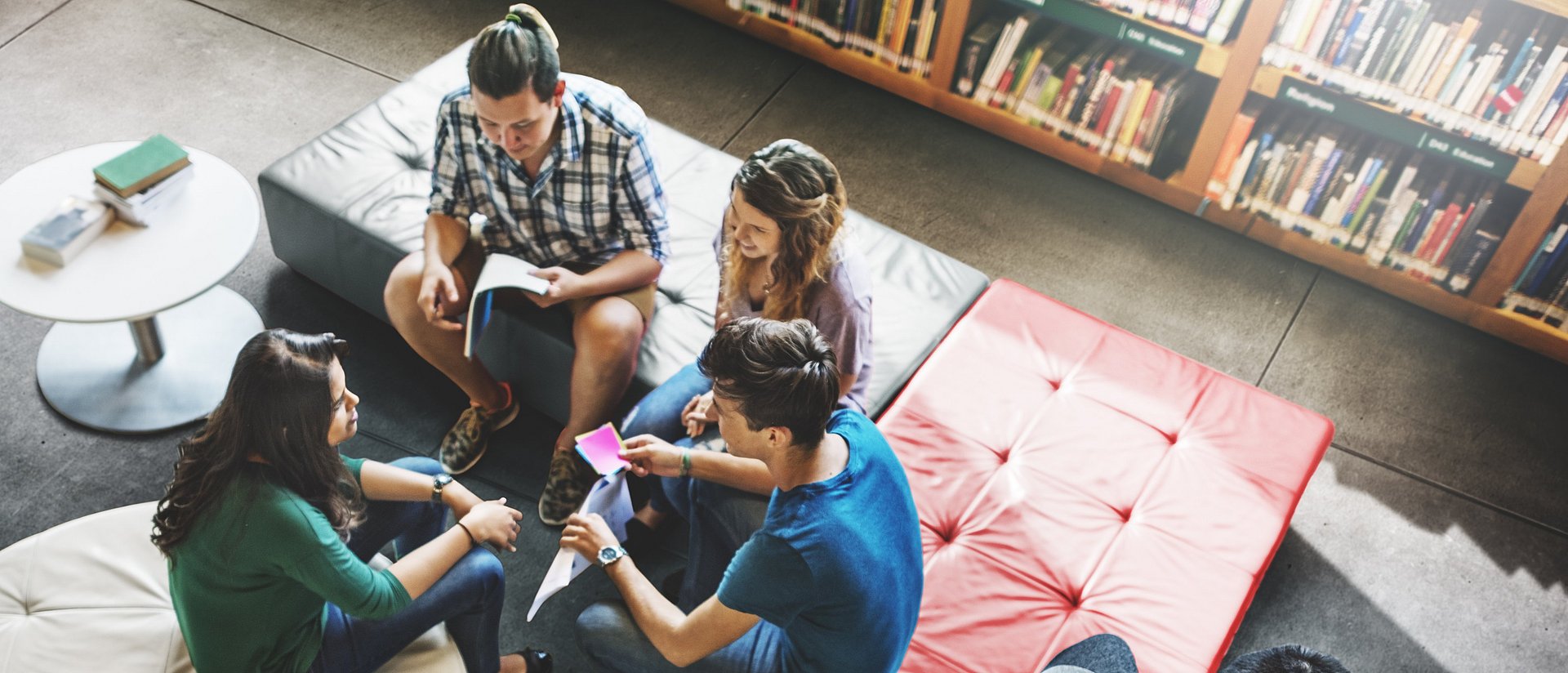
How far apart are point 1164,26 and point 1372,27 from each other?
53 cm

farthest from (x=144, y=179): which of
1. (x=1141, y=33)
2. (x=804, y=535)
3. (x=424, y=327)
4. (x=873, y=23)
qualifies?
(x=1141, y=33)

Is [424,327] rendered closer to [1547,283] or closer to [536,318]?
[536,318]

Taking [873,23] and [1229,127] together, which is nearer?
[1229,127]

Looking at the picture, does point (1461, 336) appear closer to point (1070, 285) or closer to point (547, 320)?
point (1070, 285)

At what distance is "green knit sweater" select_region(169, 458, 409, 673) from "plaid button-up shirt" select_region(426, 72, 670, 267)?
0.93 meters

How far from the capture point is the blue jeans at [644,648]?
190cm

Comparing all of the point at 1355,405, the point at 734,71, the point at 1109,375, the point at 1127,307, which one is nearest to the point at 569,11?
the point at 734,71

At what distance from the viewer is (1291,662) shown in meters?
1.49

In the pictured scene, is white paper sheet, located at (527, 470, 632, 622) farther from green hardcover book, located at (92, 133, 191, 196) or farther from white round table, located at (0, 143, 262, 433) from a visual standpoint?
green hardcover book, located at (92, 133, 191, 196)

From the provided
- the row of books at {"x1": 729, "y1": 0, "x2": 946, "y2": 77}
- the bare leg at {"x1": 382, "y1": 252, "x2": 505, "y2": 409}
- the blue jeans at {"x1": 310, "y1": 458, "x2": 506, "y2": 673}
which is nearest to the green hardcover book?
the bare leg at {"x1": 382, "y1": 252, "x2": 505, "y2": 409}

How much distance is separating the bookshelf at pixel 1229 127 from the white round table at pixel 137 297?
79.0 inches

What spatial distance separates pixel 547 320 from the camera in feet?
8.45

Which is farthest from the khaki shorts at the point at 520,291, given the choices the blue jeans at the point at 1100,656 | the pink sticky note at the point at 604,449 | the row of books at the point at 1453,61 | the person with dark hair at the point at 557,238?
the row of books at the point at 1453,61

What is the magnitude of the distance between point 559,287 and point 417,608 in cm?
76
